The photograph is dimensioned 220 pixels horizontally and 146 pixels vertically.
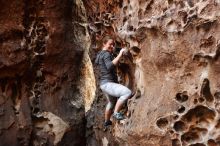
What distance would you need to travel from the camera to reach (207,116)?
420cm

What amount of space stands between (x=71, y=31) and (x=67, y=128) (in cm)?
137

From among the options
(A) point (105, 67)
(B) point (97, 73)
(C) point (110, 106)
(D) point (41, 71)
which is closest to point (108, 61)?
(A) point (105, 67)

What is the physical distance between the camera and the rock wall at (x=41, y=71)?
6219 millimetres

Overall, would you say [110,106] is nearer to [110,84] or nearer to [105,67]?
[110,84]

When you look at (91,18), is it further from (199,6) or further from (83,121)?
(199,6)

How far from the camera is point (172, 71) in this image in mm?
4523

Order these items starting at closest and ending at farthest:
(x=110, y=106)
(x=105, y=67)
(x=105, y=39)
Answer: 1. (x=105, y=67)
2. (x=110, y=106)
3. (x=105, y=39)

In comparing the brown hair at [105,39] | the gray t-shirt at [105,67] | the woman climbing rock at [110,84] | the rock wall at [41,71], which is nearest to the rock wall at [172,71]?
the woman climbing rock at [110,84]

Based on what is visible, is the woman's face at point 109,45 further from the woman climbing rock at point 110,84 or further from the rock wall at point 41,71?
the rock wall at point 41,71

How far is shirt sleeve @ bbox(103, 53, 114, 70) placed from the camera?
17.6ft

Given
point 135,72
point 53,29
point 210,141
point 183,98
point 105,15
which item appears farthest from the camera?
point 53,29

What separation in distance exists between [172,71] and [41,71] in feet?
8.13

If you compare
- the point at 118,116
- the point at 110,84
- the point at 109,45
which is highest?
the point at 109,45

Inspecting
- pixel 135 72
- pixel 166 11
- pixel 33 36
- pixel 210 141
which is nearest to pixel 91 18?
pixel 33 36
